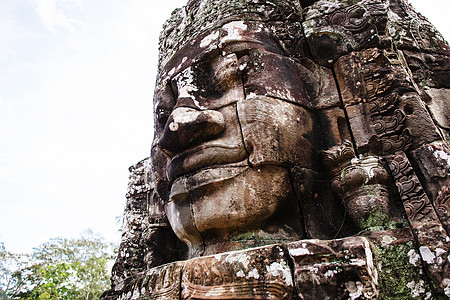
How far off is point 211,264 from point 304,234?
2.45ft

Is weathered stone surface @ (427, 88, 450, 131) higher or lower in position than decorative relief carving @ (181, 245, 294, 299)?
higher

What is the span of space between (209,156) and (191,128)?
0.85 feet

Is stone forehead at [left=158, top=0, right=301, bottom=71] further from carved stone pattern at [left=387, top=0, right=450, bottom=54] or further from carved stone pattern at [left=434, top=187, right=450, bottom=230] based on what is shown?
carved stone pattern at [left=434, top=187, right=450, bottom=230]

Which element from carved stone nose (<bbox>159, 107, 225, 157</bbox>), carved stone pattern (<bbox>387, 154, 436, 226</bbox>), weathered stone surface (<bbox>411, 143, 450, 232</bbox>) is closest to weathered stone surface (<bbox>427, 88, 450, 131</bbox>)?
weathered stone surface (<bbox>411, 143, 450, 232</bbox>)

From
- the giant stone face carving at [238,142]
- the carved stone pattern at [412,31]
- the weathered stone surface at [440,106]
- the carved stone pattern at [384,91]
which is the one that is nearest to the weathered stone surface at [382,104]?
the carved stone pattern at [384,91]

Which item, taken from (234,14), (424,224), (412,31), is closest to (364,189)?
(424,224)

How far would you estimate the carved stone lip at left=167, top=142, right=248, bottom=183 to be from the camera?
93.7 inches

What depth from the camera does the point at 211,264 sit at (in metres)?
1.92

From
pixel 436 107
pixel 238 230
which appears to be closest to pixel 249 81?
pixel 238 230

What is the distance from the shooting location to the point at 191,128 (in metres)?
2.45

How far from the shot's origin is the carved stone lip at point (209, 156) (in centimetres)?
238

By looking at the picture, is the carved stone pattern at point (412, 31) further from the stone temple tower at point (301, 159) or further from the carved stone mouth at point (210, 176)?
the carved stone mouth at point (210, 176)

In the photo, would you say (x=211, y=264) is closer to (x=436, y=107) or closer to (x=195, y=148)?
(x=195, y=148)

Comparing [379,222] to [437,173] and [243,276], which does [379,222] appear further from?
[243,276]
